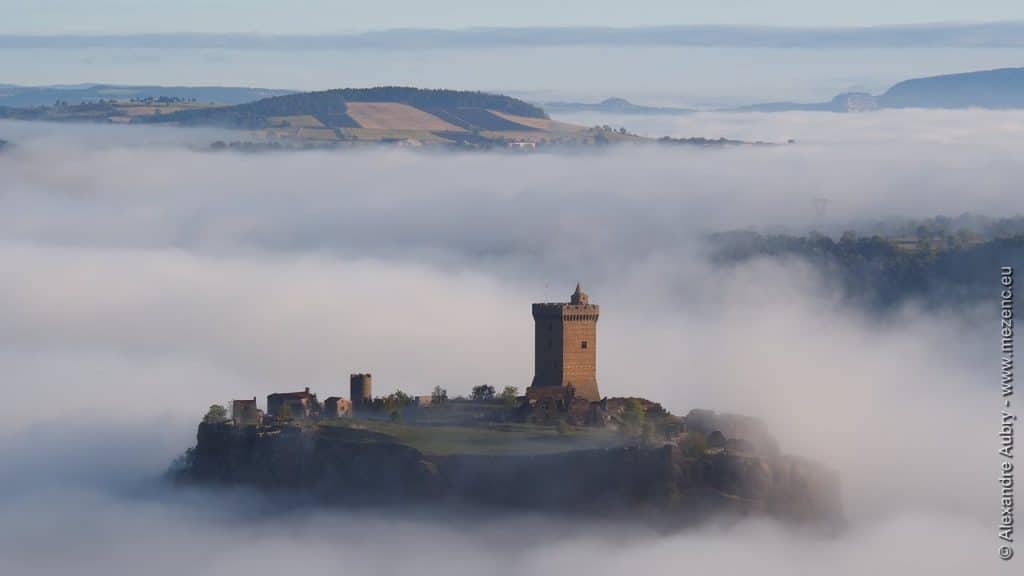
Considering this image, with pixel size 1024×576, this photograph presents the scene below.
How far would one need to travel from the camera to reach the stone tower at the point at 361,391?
167m

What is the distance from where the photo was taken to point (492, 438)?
158 meters

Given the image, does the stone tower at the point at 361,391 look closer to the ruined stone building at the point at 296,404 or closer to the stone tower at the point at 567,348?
the ruined stone building at the point at 296,404

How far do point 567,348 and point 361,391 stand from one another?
1013cm

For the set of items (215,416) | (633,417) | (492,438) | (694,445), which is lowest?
(694,445)

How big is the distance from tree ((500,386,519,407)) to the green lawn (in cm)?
214

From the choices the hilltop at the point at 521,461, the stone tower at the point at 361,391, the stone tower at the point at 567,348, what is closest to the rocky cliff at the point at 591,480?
the hilltop at the point at 521,461

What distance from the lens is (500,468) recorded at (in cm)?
15338

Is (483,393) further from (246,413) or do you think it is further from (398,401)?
(246,413)

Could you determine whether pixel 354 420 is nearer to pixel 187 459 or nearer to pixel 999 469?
pixel 187 459

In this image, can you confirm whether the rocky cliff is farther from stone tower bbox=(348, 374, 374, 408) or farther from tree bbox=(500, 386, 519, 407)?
stone tower bbox=(348, 374, 374, 408)

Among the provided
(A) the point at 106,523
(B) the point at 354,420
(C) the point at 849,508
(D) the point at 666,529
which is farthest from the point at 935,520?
(A) the point at 106,523

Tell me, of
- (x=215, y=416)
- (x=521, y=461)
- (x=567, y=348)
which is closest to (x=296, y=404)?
(x=215, y=416)

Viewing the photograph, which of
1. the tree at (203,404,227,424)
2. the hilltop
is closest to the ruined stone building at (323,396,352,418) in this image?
the hilltop

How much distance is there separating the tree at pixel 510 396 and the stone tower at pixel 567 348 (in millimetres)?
919
